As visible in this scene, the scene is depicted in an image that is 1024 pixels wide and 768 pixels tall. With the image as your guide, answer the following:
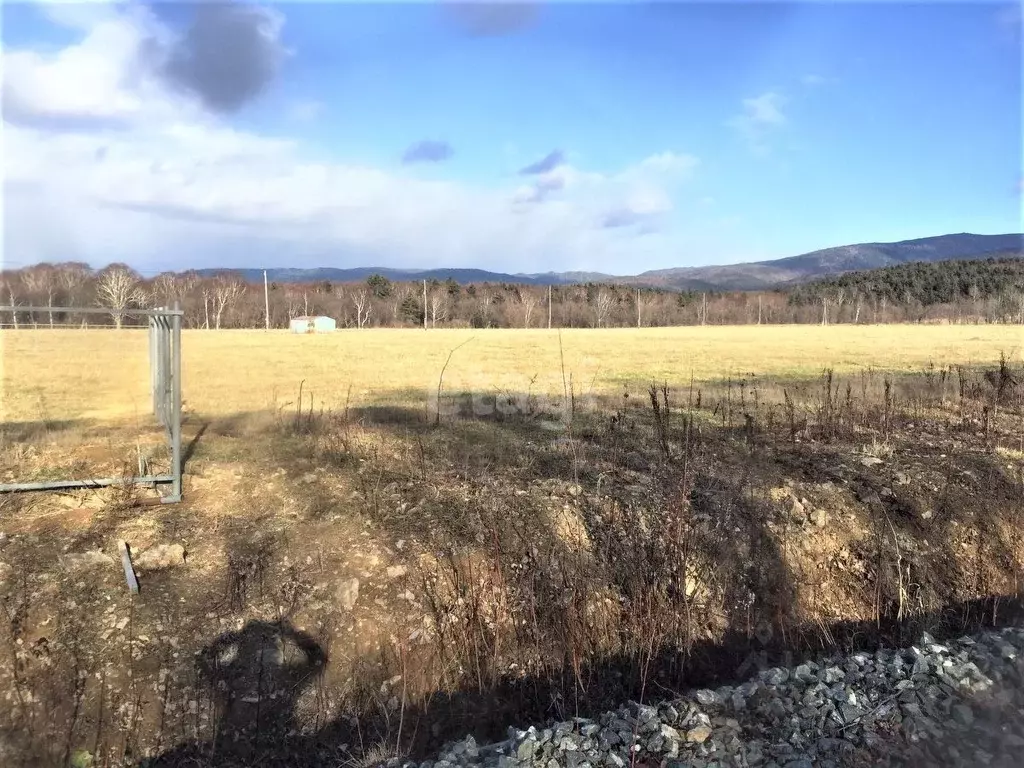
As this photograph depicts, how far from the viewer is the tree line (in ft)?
297

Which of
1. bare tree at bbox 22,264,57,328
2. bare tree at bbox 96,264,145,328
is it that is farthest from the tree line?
bare tree at bbox 22,264,57,328

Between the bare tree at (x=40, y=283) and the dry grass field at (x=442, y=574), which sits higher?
the bare tree at (x=40, y=283)

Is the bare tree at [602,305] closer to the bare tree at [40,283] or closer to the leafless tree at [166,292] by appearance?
the leafless tree at [166,292]

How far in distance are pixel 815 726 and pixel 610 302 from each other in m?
103

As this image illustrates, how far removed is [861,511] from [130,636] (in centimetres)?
744

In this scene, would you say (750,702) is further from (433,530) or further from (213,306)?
(213,306)

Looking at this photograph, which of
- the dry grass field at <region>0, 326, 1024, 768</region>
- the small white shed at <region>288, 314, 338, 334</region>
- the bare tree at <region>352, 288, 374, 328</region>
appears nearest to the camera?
the dry grass field at <region>0, 326, 1024, 768</region>

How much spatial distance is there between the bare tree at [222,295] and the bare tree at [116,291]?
7642 centimetres

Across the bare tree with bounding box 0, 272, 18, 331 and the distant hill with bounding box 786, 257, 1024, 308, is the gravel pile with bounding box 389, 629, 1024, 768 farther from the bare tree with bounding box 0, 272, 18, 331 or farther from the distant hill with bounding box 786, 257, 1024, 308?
the distant hill with bounding box 786, 257, 1024, 308

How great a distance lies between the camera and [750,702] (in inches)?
168

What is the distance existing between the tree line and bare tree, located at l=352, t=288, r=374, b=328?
16cm

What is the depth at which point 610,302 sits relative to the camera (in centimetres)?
10525

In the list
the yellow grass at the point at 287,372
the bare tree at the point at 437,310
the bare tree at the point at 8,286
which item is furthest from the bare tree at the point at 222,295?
the bare tree at the point at 8,286

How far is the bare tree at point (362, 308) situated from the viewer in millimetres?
100188
